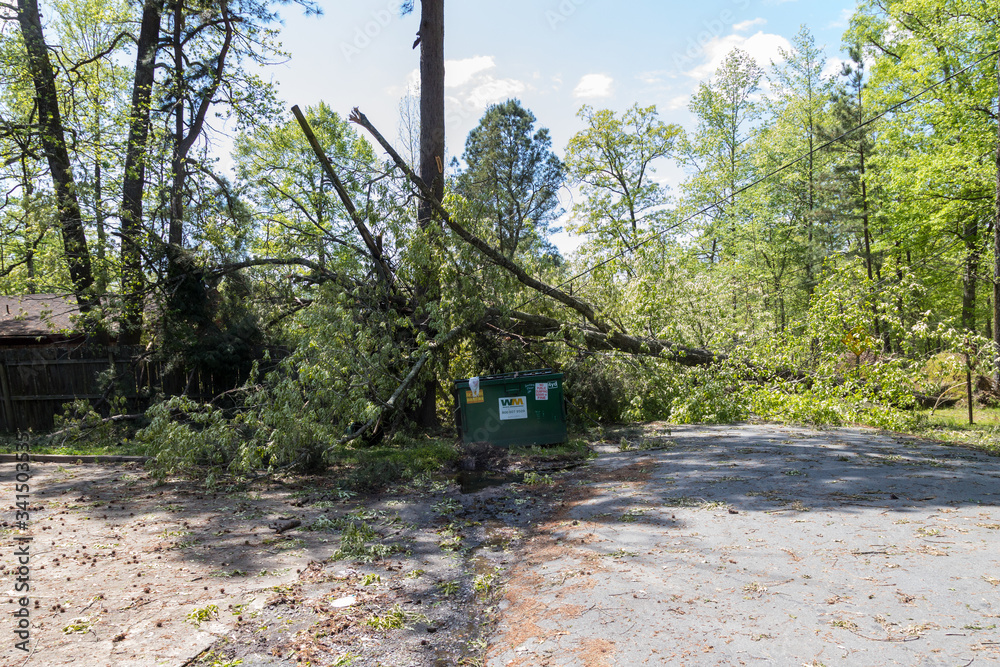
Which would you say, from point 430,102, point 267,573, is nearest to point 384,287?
point 430,102

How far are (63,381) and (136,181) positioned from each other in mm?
4594

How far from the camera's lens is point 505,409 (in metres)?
9.39

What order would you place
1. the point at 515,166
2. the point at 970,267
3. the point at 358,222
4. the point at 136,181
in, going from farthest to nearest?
the point at 515,166 → the point at 970,267 → the point at 136,181 → the point at 358,222

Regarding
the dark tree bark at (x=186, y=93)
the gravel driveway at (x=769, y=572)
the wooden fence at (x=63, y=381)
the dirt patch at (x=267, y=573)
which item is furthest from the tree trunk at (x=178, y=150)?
the gravel driveway at (x=769, y=572)

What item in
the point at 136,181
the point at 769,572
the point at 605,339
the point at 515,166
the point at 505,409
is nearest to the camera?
the point at 769,572

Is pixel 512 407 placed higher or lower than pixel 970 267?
lower

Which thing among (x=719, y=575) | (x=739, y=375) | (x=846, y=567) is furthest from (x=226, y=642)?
(x=739, y=375)

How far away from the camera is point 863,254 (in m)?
22.5

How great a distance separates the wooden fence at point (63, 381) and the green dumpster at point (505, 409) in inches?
217

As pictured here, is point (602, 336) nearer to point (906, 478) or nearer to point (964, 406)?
point (906, 478)

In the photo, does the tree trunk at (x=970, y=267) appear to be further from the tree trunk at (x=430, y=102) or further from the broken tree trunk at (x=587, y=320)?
the tree trunk at (x=430, y=102)

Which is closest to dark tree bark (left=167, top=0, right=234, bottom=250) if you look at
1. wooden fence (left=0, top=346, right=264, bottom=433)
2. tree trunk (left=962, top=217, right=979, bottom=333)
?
wooden fence (left=0, top=346, right=264, bottom=433)

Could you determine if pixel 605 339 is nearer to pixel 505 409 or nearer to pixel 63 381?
pixel 505 409

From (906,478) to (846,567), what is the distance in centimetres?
306
